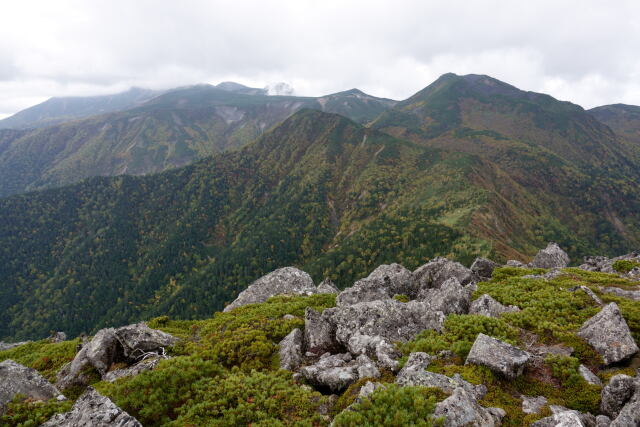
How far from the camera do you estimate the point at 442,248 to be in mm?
133375

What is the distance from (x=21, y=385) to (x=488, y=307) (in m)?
29.4

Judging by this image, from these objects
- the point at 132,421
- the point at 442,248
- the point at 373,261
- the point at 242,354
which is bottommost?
the point at 373,261

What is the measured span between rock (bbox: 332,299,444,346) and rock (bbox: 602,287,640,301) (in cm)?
1633

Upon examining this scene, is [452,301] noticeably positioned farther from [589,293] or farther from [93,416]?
[93,416]

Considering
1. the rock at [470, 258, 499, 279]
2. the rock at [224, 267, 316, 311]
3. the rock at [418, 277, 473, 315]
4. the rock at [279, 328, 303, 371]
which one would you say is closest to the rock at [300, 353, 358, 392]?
the rock at [279, 328, 303, 371]

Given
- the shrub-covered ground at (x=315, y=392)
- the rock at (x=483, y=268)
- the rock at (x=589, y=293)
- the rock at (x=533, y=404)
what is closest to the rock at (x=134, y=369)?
the shrub-covered ground at (x=315, y=392)

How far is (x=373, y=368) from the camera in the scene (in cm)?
1590

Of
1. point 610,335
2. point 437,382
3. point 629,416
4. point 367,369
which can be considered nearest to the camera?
point 629,416

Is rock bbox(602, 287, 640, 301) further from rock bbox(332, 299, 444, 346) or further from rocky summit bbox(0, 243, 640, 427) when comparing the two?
rock bbox(332, 299, 444, 346)

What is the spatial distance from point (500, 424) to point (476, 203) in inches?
6670

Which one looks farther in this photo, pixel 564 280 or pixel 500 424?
pixel 564 280

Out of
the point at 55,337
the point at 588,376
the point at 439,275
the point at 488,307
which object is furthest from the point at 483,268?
the point at 55,337

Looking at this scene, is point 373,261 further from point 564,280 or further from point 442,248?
point 564,280

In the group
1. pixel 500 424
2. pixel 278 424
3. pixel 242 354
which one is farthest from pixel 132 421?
pixel 500 424
